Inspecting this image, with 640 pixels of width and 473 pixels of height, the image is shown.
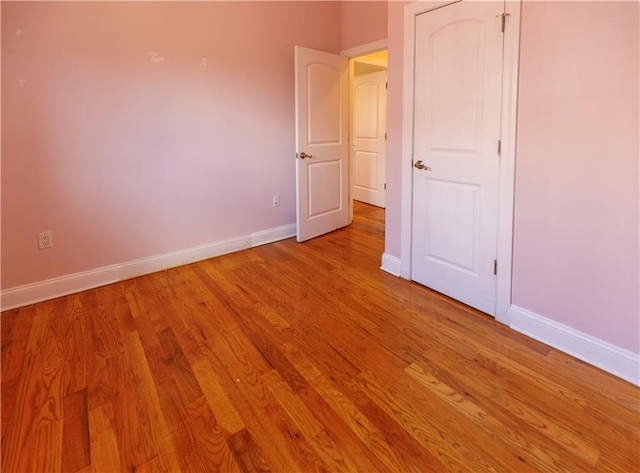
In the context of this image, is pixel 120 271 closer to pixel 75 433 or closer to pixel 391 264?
pixel 75 433

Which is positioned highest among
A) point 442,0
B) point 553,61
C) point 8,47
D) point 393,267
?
point 442,0

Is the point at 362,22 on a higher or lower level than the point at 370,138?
higher

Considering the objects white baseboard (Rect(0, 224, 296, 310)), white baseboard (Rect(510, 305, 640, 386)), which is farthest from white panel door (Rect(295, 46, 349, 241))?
white baseboard (Rect(510, 305, 640, 386))

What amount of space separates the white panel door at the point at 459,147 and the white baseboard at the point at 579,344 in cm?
22

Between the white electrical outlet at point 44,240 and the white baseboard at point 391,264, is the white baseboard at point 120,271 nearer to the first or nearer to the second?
the white electrical outlet at point 44,240

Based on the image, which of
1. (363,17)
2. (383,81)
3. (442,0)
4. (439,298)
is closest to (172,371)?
(439,298)

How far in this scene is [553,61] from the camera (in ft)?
6.18

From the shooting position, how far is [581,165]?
6.06 ft

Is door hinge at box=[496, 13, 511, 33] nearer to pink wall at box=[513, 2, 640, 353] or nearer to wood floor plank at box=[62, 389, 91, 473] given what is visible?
pink wall at box=[513, 2, 640, 353]

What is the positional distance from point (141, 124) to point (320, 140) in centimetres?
176

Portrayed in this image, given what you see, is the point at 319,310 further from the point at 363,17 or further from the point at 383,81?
the point at 383,81

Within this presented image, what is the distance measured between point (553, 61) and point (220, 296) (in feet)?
8.10

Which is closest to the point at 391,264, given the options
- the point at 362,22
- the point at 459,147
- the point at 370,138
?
the point at 459,147

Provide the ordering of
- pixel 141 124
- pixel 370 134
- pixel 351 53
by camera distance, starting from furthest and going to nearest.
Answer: pixel 370 134
pixel 351 53
pixel 141 124
